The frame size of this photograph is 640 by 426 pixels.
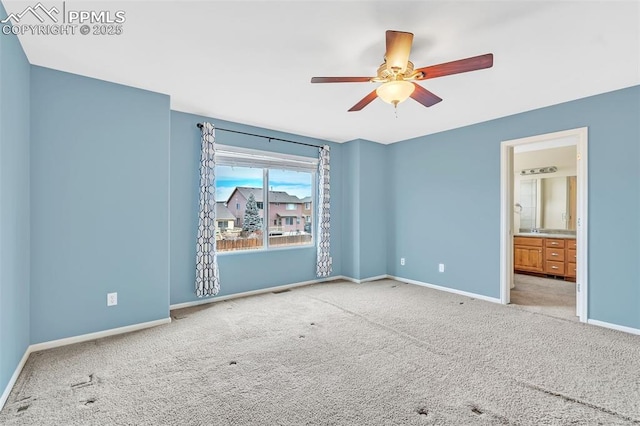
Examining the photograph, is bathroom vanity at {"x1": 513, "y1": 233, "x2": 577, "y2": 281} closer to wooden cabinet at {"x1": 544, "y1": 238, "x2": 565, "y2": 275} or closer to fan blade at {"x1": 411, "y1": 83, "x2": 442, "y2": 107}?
wooden cabinet at {"x1": 544, "y1": 238, "x2": 565, "y2": 275}

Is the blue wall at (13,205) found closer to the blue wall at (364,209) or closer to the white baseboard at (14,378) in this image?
the white baseboard at (14,378)

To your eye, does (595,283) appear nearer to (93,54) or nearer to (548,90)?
(548,90)

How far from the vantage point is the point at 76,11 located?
2.05m

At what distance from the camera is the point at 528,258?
19.6ft

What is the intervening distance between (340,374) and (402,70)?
2.31 meters

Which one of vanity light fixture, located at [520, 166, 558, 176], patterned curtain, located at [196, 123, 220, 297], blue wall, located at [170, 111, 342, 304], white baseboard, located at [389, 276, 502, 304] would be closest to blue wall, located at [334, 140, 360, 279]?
blue wall, located at [170, 111, 342, 304]

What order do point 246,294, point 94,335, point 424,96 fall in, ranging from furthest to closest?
point 246,294
point 94,335
point 424,96

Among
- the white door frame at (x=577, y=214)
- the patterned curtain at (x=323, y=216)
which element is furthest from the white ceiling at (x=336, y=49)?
the patterned curtain at (x=323, y=216)

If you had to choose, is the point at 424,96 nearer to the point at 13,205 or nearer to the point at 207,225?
the point at 207,225

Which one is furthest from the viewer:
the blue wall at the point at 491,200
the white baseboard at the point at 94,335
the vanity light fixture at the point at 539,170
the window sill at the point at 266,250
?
the vanity light fixture at the point at 539,170

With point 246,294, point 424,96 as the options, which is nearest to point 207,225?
point 246,294

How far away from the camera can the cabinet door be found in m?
5.85

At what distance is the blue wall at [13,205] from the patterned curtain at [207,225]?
5.39ft

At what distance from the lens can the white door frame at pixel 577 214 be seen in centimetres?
346
